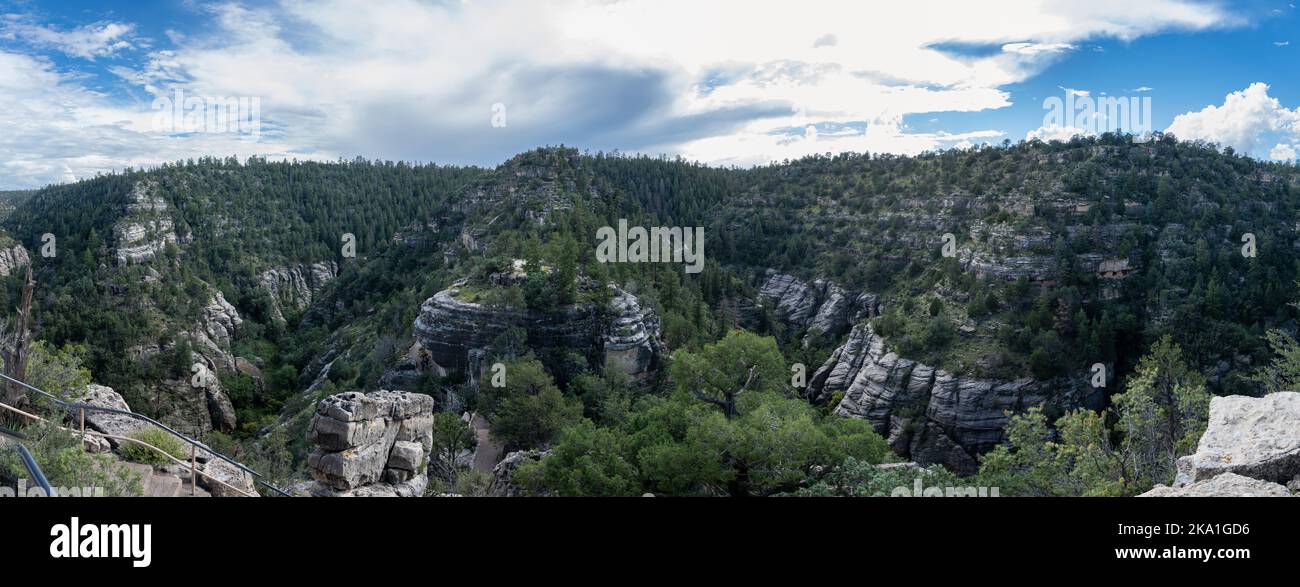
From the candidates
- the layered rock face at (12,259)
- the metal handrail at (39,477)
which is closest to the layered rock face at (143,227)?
the layered rock face at (12,259)

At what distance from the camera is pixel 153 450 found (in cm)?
1648

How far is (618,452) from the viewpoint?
23547mm

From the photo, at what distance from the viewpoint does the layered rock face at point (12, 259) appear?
8481 centimetres

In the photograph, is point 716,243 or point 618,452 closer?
point 618,452

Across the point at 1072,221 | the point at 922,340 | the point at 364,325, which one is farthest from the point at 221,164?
the point at 1072,221

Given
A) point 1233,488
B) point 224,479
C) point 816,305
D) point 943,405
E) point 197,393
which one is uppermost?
point 816,305

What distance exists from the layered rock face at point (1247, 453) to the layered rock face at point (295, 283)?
4605 inches

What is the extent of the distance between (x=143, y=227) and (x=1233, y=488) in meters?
130

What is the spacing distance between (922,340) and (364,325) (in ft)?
199

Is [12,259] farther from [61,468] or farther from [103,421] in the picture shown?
[61,468]

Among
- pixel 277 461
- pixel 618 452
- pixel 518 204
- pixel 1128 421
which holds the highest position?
pixel 518 204

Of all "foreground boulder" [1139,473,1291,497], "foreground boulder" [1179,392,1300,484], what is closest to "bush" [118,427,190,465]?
"foreground boulder" [1139,473,1291,497]
